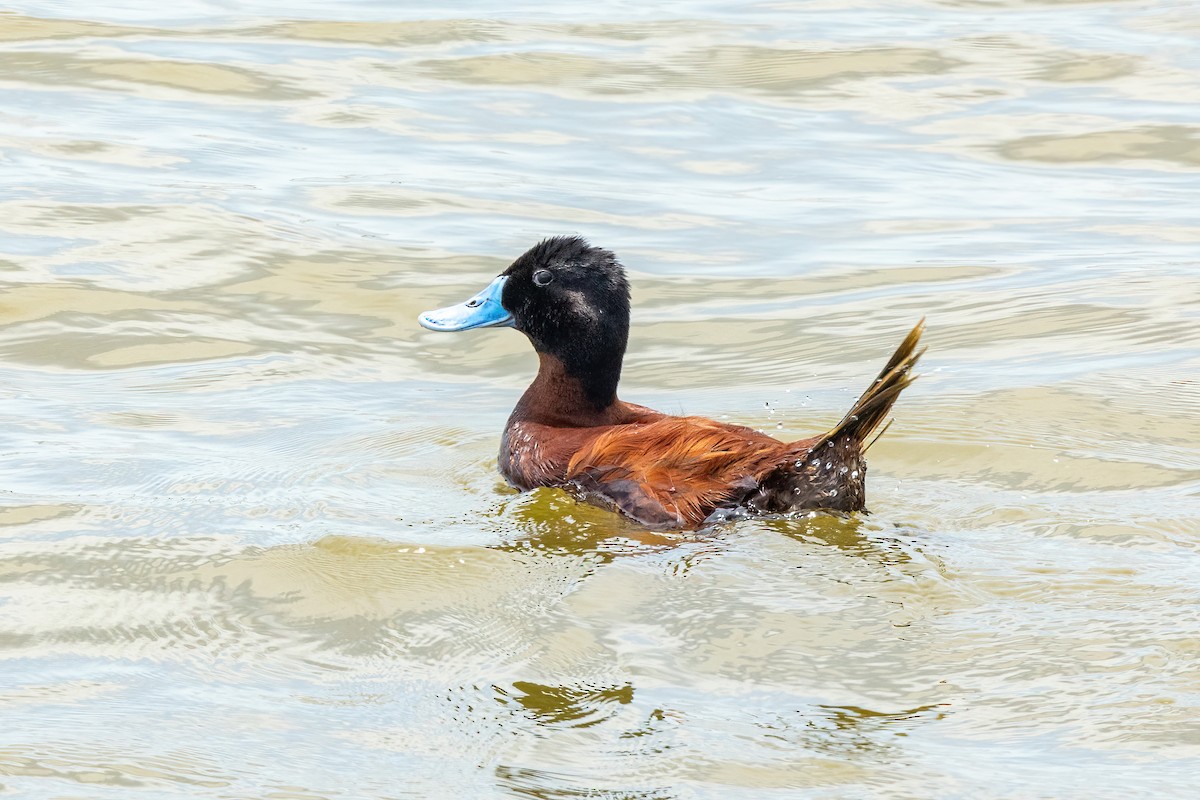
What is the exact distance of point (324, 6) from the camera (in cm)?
1501

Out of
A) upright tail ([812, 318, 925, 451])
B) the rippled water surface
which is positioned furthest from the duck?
the rippled water surface

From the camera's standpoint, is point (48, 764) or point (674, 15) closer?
point (48, 764)

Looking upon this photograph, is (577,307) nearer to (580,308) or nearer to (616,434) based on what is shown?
(580,308)

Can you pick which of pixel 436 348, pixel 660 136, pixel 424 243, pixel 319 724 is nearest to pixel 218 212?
pixel 424 243

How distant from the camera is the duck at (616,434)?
18.2 ft

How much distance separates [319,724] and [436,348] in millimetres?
4487

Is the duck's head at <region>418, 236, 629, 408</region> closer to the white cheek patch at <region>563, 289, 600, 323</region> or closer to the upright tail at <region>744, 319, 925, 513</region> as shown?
the white cheek patch at <region>563, 289, 600, 323</region>

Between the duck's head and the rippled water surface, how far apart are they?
602mm

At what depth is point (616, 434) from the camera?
600cm

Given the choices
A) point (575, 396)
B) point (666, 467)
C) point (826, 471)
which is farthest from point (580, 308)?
point (826, 471)

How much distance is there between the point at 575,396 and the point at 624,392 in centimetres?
137

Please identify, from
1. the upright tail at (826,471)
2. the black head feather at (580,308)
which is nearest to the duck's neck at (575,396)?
the black head feather at (580,308)

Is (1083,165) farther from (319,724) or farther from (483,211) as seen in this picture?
(319,724)

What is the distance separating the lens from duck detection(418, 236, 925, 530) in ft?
18.2
